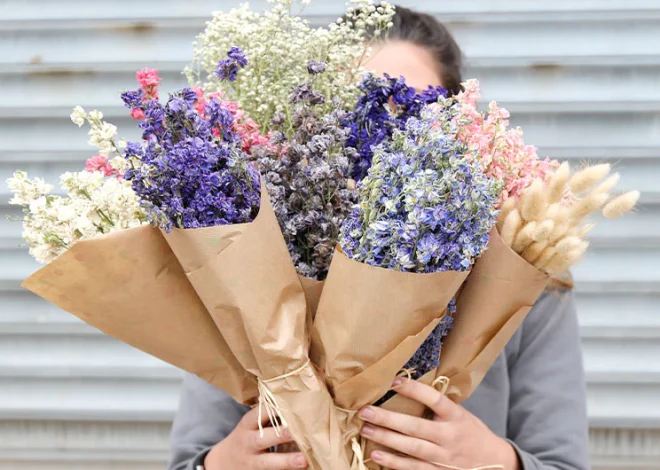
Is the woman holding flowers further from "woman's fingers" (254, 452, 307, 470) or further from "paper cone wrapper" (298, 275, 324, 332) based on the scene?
"paper cone wrapper" (298, 275, 324, 332)

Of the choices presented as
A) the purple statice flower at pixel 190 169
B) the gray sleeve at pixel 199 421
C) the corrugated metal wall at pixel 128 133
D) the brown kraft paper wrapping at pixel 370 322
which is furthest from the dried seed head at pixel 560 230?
the corrugated metal wall at pixel 128 133

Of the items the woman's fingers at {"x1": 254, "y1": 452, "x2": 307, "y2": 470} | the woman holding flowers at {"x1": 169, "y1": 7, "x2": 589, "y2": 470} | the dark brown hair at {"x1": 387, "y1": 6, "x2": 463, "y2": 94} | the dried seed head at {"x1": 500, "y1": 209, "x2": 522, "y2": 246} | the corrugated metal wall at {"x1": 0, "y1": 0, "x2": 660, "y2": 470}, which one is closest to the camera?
the dried seed head at {"x1": 500, "y1": 209, "x2": 522, "y2": 246}

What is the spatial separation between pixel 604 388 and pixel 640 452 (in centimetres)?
28

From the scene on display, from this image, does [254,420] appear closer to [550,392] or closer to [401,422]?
[401,422]

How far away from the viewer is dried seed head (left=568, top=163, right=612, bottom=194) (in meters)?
0.91

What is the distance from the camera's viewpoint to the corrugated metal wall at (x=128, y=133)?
2.42m

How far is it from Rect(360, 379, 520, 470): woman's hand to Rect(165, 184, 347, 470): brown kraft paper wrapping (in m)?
0.08

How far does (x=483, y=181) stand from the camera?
0.85 meters

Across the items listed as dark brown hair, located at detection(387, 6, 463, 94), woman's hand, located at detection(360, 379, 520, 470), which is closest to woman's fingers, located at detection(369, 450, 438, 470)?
woman's hand, located at detection(360, 379, 520, 470)

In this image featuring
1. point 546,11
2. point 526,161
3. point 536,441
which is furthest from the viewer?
point 546,11

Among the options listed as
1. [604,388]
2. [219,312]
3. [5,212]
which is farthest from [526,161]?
[5,212]

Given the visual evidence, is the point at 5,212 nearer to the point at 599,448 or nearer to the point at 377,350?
the point at 377,350

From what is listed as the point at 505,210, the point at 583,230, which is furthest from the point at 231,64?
the point at 583,230

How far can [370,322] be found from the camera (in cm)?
90
